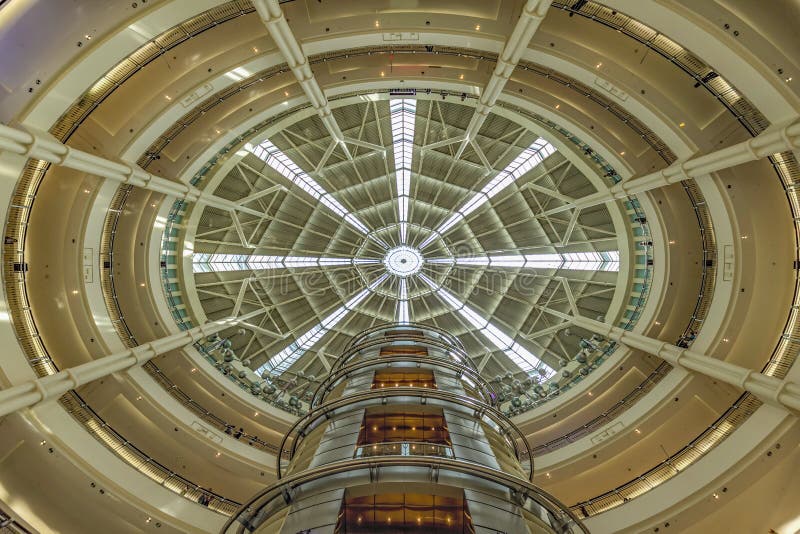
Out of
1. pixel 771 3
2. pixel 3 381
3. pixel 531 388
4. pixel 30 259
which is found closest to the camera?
pixel 771 3

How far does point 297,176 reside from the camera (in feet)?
92.4

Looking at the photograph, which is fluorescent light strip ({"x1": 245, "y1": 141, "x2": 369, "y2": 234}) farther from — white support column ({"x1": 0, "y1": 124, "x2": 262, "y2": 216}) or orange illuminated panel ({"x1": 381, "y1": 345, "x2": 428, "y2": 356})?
orange illuminated panel ({"x1": 381, "y1": 345, "x2": 428, "y2": 356})

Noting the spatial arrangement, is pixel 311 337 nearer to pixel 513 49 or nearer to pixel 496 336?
pixel 496 336

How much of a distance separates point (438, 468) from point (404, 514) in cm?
139

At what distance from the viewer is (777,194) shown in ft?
48.6

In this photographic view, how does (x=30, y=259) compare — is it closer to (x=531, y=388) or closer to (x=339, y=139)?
(x=339, y=139)

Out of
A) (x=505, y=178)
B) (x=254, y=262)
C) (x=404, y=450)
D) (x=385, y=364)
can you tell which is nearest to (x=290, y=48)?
(x=385, y=364)

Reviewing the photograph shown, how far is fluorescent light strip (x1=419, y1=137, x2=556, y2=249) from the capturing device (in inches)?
1000

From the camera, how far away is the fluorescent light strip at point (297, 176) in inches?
1021

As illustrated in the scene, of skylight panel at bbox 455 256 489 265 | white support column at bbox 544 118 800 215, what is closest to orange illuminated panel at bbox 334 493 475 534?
white support column at bbox 544 118 800 215

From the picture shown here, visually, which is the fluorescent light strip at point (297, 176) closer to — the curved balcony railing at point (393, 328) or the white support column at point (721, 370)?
the curved balcony railing at point (393, 328)

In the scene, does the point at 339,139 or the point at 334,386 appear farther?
the point at 339,139

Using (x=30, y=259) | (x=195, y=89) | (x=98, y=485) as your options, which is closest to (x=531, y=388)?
(x=98, y=485)

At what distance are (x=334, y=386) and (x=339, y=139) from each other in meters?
13.2
